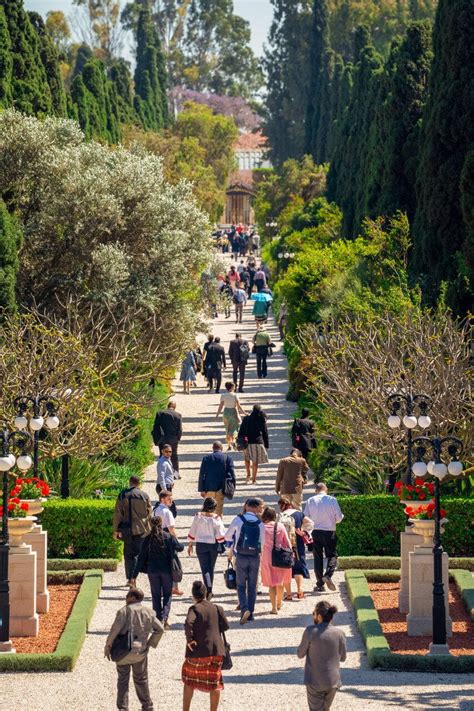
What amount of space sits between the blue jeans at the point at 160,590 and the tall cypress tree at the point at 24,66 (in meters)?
20.1

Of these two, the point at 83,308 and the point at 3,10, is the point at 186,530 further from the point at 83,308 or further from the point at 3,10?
the point at 3,10

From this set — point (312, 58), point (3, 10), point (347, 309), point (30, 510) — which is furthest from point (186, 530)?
point (312, 58)

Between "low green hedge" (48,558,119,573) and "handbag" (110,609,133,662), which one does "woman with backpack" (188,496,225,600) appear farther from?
"handbag" (110,609,133,662)

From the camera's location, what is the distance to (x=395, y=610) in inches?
675

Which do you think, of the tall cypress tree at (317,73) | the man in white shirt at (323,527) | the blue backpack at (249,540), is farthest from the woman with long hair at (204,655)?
the tall cypress tree at (317,73)

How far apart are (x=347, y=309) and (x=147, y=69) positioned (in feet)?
251

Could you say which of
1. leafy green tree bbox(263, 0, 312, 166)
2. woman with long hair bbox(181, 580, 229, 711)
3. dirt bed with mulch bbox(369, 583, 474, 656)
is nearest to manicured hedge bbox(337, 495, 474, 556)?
dirt bed with mulch bbox(369, 583, 474, 656)

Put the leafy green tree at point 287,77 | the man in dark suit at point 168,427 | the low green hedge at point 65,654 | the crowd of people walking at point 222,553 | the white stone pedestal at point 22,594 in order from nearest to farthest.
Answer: the crowd of people walking at point 222,553, the low green hedge at point 65,654, the white stone pedestal at point 22,594, the man in dark suit at point 168,427, the leafy green tree at point 287,77

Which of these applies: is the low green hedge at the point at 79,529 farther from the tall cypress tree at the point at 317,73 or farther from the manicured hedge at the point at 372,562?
the tall cypress tree at the point at 317,73

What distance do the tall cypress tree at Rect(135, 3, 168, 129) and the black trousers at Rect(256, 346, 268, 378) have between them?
53.8 metres

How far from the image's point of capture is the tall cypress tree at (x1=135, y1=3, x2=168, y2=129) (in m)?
95.3

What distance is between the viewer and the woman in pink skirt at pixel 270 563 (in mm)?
16734

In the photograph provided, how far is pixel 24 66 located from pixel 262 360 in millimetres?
8805

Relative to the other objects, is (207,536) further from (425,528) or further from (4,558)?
(4,558)
